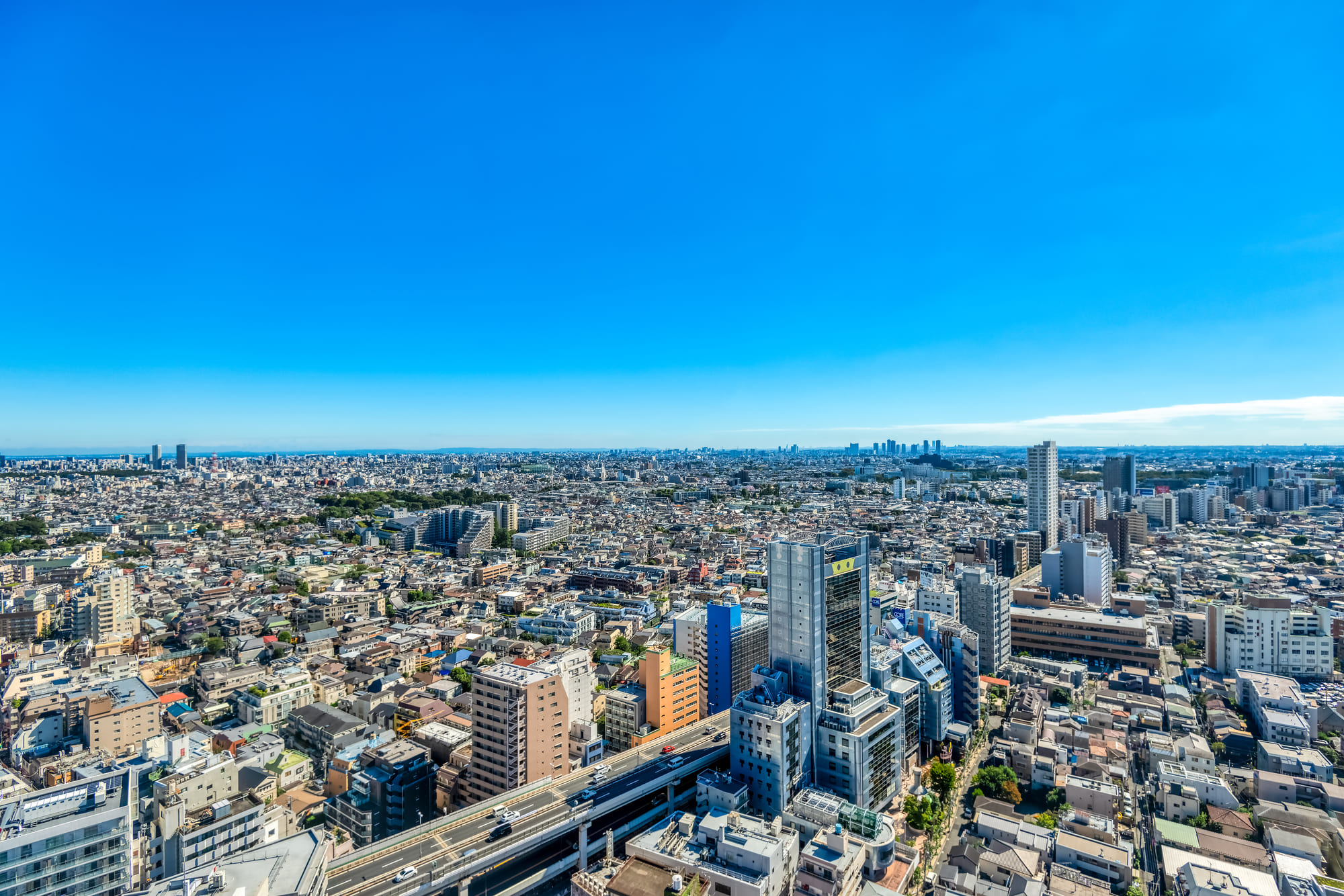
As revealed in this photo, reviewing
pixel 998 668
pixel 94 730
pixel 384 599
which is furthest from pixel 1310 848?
pixel 384 599

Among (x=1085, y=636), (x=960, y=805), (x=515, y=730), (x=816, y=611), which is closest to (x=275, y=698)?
(x=515, y=730)

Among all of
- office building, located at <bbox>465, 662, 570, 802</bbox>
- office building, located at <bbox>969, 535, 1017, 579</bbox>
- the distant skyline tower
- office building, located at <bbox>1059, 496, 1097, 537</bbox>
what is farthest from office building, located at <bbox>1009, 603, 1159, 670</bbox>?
office building, located at <bbox>1059, 496, 1097, 537</bbox>

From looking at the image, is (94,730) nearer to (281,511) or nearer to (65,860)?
(65,860)

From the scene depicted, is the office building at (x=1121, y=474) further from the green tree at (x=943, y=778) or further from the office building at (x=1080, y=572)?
the green tree at (x=943, y=778)

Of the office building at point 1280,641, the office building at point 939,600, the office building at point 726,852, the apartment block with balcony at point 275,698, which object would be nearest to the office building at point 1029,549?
the office building at point 939,600

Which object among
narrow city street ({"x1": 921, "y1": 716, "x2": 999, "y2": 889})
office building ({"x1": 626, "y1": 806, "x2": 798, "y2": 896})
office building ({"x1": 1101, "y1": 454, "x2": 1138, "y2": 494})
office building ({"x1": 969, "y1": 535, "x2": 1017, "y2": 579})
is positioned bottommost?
narrow city street ({"x1": 921, "y1": 716, "x2": 999, "y2": 889})

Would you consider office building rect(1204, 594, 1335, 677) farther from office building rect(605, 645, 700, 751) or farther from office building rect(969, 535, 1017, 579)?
office building rect(605, 645, 700, 751)
